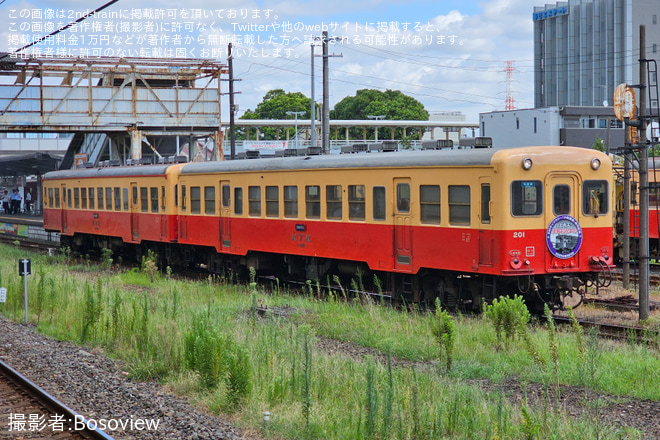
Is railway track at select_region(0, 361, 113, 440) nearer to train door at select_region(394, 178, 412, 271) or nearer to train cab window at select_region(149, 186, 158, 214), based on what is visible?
train door at select_region(394, 178, 412, 271)

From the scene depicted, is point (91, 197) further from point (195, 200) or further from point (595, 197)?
point (595, 197)

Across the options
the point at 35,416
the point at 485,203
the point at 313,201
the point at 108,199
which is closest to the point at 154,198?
the point at 108,199

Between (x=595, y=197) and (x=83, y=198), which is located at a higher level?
(x=595, y=197)

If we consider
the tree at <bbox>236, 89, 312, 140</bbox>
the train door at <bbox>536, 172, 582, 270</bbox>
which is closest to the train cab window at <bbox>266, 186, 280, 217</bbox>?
the train door at <bbox>536, 172, 582, 270</bbox>

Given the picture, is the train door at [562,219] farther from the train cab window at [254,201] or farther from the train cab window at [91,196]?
the train cab window at [91,196]

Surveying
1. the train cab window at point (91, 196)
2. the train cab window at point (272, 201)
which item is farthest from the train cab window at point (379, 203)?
the train cab window at point (91, 196)

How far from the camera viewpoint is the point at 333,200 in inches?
610

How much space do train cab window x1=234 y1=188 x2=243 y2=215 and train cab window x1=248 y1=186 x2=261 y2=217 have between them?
1.15 feet

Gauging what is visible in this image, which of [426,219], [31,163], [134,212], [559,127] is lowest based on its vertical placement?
[134,212]

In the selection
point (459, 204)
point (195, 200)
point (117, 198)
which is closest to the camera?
point (459, 204)

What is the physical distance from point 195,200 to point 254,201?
9.20 ft

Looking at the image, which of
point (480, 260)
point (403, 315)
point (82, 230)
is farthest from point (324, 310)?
point (82, 230)

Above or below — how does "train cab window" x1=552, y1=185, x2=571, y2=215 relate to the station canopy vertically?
below

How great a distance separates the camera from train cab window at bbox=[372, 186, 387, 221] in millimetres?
14305
